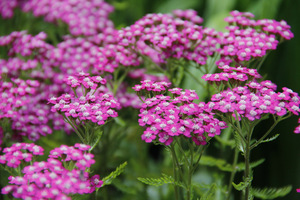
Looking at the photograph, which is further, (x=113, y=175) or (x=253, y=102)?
(x=113, y=175)

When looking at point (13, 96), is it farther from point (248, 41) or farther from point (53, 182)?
point (248, 41)

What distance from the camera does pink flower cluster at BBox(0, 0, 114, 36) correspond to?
2.31 metres

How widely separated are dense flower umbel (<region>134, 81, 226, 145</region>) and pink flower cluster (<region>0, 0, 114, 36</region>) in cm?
99

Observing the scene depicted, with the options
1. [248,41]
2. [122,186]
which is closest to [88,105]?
[122,186]

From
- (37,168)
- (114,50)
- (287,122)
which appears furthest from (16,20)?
(287,122)

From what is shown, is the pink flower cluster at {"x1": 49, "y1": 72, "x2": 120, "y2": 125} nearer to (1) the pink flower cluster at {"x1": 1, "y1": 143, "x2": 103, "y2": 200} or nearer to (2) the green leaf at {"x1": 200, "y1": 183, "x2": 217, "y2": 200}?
(1) the pink flower cluster at {"x1": 1, "y1": 143, "x2": 103, "y2": 200}

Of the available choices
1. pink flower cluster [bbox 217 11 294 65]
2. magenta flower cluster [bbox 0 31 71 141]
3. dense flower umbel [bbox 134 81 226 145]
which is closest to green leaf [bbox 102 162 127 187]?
dense flower umbel [bbox 134 81 226 145]

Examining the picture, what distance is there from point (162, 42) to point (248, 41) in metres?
0.38

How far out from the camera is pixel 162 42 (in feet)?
5.98

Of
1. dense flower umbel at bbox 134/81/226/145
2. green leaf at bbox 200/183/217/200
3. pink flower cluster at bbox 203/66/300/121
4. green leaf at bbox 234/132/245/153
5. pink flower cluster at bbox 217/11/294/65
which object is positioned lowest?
green leaf at bbox 200/183/217/200

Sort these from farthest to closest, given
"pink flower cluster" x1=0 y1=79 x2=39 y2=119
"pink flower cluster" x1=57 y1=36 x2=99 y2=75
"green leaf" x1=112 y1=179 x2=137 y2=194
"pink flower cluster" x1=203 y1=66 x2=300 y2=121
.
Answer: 1. "pink flower cluster" x1=57 y1=36 x2=99 y2=75
2. "green leaf" x1=112 y1=179 x2=137 y2=194
3. "pink flower cluster" x1=0 y1=79 x2=39 y2=119
4. "pink flower cluster" x1=203 y1=66 x2=300 y2=121

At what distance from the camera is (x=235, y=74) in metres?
1.51

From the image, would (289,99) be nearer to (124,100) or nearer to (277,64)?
(124,100)

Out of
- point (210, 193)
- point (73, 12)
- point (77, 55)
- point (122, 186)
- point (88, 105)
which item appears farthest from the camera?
point (73, 12)
